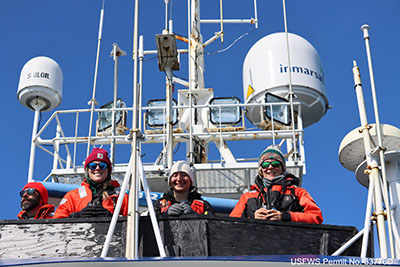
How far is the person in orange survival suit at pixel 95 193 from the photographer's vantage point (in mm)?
4945

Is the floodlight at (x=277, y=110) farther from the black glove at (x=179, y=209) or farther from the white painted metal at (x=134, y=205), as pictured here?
the white painted metal at (x=134, y=205)

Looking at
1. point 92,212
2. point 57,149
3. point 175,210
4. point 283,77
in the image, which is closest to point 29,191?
point 92,212

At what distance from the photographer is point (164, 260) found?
10.9 feet

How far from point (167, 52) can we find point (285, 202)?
1947mm

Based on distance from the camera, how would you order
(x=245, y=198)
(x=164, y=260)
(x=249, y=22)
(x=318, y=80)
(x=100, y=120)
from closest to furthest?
(x=164, y=260) < (x=245, y=198) < (x=100, y=120) < (x=318, y=80) < (x=249, y=22)

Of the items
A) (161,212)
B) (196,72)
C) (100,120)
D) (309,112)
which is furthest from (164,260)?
(196,72)

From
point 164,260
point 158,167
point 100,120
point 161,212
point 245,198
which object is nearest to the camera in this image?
point 164,260

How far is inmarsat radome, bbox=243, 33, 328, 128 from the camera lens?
39.6ft

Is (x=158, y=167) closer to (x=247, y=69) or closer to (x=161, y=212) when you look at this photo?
(x=247, y=69)

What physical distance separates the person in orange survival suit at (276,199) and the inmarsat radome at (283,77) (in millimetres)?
6155

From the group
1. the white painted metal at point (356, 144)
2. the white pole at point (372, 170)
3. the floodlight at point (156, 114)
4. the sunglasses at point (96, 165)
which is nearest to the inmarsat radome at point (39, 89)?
the floodlight at point (156, 114)

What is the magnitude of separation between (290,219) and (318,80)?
26.9ft

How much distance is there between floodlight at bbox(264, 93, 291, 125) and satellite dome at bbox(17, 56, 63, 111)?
409 cm

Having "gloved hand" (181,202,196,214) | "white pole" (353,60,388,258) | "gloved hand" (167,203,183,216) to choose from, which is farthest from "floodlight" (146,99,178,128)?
"gloved hand" (167,203,183,216)
